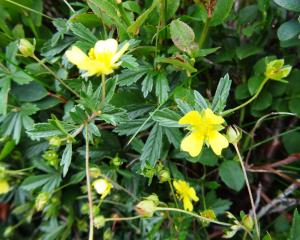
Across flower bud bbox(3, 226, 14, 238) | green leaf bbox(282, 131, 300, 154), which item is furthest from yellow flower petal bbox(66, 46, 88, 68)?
flower bud bbox(3, 226, 14, 238)

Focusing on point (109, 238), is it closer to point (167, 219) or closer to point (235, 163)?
point (167, 219)

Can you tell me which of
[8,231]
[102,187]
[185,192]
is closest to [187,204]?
[185,192]

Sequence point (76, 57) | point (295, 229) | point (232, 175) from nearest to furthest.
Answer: point (76, 57), point (295, 229), point (232, 175)

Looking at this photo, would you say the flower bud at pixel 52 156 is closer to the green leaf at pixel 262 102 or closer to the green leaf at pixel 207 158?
the green leaf at pixel 207 158

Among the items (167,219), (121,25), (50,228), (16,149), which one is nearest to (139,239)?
(167,219)

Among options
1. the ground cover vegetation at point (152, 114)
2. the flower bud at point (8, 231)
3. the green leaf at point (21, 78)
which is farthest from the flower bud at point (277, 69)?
the flower bud at point (8, 231)

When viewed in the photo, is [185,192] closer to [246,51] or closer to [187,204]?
[187,204]

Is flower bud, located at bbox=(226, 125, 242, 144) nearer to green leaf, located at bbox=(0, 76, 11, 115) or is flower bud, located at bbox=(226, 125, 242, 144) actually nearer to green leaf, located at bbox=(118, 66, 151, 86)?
green leaf, located at bbox=(118, 66, 151, 86)
